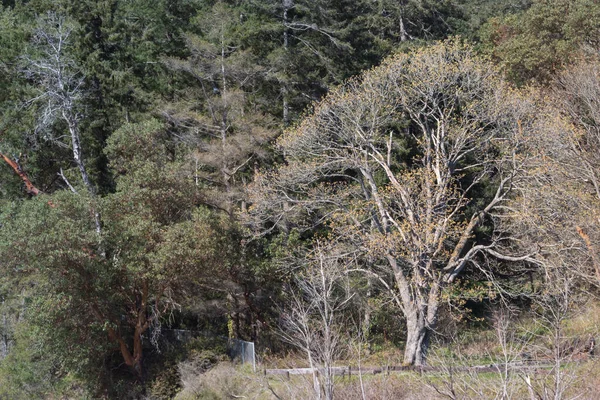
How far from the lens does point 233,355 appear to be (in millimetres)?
21062

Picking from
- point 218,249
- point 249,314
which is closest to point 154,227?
point 218,249

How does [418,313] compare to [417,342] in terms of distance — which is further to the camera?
[418,313]

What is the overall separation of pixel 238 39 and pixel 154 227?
10.8 m

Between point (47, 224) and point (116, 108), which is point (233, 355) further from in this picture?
point (116, 108)

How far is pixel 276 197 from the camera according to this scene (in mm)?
20469

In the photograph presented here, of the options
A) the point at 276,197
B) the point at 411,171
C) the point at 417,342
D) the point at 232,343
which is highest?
the point at 411,171

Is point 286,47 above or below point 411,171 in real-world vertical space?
above

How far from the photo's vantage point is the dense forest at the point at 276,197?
18000 mm

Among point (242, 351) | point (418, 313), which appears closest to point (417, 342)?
point (418, 313)

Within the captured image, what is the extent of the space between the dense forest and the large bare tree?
11cm

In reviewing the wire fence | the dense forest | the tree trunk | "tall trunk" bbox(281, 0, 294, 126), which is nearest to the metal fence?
the wire fence

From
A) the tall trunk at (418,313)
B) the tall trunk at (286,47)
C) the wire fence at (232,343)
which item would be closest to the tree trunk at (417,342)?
the tall trunk at (418,313)

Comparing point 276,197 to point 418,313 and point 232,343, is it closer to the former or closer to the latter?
point 232,343

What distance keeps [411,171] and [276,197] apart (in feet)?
14.9
